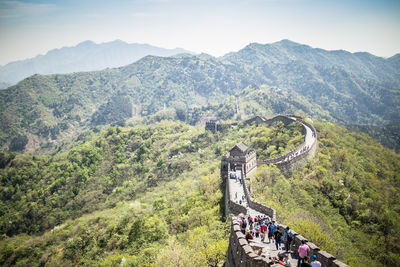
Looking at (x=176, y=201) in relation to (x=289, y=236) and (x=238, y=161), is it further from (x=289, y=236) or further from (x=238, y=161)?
(x=289, y=236)

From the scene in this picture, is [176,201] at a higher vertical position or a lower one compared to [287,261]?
lower

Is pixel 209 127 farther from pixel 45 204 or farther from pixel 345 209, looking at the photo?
pixel 345 209

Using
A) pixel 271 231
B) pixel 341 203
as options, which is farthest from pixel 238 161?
pixel 271 231

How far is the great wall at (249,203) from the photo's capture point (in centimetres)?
1551

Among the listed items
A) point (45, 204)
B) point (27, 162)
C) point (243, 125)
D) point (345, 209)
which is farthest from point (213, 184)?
point (27, 162)

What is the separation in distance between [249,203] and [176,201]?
36734 millimetres

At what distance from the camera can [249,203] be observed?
30.1m

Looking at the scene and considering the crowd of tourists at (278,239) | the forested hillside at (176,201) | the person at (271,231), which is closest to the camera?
the crowd of tourists at (278,239)

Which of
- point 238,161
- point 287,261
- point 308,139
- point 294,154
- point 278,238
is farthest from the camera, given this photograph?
point 308,139

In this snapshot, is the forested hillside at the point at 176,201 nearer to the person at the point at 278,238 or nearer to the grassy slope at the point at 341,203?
the grassy slope at the point at 341,203

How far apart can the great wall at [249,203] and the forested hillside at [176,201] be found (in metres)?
2.51

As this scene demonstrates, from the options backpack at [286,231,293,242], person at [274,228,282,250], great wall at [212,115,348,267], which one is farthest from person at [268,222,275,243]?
backpack at [286,231,293,242]

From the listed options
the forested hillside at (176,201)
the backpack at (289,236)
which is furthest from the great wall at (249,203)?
the forested hillside at (176,201)

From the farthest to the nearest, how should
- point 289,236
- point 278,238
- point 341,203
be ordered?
point 341,203 < point 278,238 < point 289,236
